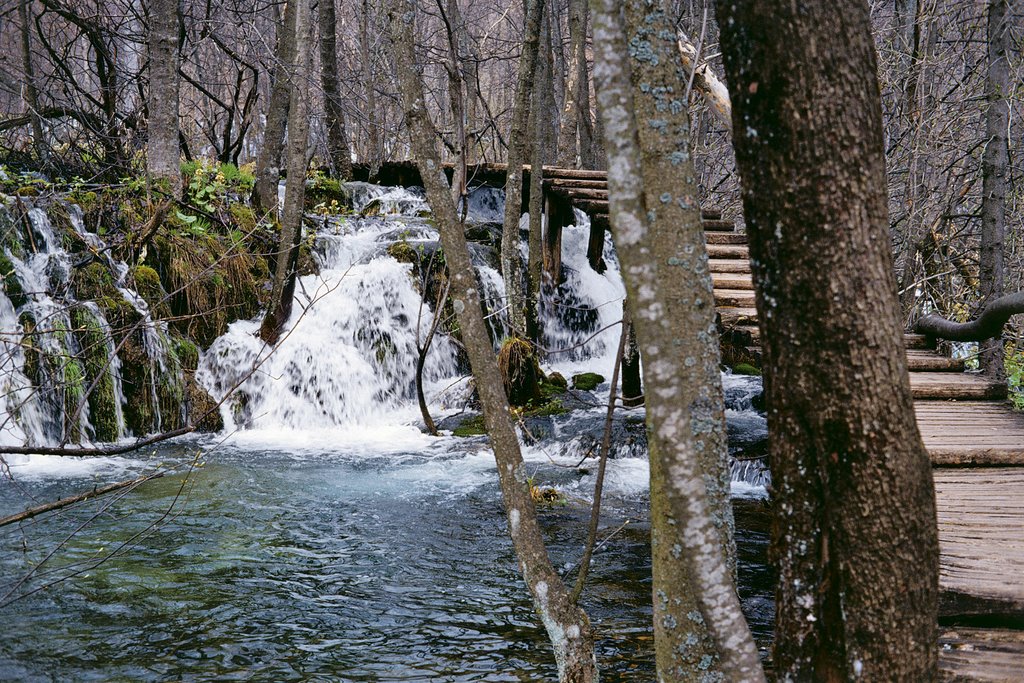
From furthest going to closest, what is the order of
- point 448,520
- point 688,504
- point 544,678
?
point 448,520 → point 544,678 → point 688,504


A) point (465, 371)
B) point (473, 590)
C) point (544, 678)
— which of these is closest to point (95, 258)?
point (465, 371)

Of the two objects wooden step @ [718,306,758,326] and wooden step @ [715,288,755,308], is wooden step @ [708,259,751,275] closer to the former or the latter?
wooden step @ [715,288,755,308]

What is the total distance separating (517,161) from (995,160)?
532 cm

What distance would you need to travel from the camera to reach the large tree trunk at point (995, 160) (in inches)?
260

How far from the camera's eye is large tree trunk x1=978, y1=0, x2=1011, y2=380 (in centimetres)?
661

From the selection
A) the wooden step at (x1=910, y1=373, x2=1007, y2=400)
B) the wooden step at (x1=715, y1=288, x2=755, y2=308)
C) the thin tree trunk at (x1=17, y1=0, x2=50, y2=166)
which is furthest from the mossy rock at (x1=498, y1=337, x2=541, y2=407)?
the thin tree trunk at (x1=17, y1=0, x2=50, y2=166)

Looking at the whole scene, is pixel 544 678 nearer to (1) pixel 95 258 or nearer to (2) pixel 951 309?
(2) pixel 951 309

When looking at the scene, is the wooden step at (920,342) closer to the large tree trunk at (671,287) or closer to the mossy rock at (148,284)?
the large tree trunk at (671,287)

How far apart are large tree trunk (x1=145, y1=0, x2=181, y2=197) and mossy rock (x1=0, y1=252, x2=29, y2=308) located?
2.08m

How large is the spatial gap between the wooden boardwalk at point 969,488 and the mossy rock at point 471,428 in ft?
11.6

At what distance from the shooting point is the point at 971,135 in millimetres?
11219

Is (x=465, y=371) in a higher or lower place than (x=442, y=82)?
lower

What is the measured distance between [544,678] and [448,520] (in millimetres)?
2758

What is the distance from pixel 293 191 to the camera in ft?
33.0
